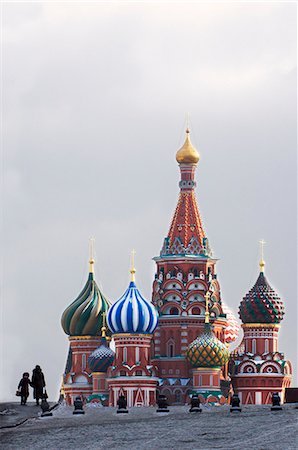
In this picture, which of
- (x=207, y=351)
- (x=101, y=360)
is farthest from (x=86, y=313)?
(x=207, y=351)

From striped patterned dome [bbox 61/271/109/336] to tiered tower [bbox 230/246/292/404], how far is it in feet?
17.6

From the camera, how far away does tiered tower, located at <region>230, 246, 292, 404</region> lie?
68.4 metres

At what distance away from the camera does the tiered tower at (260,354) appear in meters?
68.4

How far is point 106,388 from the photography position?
6944cm

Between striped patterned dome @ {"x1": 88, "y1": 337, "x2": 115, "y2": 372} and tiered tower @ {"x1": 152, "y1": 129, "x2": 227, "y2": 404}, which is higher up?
tiered tower @ {"x1": 152, "y1": 129, "x2": 227, "y2": 404}

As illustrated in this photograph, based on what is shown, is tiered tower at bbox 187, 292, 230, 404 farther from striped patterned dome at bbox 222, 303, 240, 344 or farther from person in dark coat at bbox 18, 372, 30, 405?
person in dark coat at bbox 18, 372, 30, 405

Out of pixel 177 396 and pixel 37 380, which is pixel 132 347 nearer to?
pixel 177 396

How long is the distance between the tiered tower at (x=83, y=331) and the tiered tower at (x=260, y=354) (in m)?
5.43

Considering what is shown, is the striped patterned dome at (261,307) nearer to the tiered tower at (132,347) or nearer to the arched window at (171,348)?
the arched window at (171,348)

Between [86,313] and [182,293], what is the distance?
3.72m

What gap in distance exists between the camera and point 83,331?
71.4 metres

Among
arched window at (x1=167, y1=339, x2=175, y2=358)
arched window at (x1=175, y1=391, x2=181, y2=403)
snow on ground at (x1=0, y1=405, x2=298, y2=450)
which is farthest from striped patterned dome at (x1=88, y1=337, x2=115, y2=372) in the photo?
snow on ground at (x1=0, y1=405, x2=298, y2=450)

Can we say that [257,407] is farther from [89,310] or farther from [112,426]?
[89,310]

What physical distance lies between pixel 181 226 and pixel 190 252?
1.04 metres
